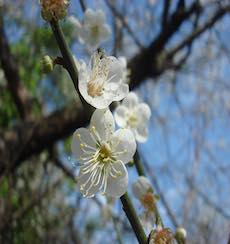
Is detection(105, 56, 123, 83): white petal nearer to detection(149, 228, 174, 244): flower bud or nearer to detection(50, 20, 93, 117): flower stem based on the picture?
detection(50, 20, 93, 117): flower stem

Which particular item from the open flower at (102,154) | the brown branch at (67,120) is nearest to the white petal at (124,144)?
the open flower at (102,154)

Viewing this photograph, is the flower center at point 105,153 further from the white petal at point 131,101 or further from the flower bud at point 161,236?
the white petal at point 131,101

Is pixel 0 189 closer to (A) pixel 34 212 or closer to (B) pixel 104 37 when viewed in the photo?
(A) pixel 34 212

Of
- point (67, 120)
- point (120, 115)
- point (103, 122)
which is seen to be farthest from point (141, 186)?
point (67, 120)

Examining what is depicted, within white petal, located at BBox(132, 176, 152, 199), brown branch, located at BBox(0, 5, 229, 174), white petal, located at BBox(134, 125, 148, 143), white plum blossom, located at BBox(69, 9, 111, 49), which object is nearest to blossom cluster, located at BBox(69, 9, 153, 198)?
white petal, located at BBox(132, 176, 152, 199)

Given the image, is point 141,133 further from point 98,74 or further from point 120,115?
point 98,74

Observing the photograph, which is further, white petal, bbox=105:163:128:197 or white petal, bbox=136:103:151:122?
white petal, bbox=136:103:151:122

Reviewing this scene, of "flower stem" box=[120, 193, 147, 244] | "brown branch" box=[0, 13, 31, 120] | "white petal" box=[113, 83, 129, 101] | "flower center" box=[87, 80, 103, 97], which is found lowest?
"flower stem" box=[120, 193, 147, 244]
